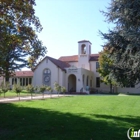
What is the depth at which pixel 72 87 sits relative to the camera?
136 feet

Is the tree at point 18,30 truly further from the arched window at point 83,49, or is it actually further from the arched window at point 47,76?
the arched window at point 83,49

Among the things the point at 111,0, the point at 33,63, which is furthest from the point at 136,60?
the point at 33,63

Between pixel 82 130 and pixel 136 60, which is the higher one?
pixel 136 60

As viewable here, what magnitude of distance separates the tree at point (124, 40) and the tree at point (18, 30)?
3822mm

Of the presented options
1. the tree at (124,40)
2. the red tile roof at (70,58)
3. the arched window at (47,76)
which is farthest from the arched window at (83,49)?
the tree at (124,40)

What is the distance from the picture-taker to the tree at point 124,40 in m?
9.90

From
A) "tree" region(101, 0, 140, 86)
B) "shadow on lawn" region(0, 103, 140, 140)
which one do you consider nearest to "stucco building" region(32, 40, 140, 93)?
"tree" region(101, 0, 140, 86)

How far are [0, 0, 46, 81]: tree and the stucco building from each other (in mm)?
26297

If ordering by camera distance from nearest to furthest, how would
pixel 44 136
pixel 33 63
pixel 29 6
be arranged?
pixel 44 136, pixel 29 6, pixel 33 63

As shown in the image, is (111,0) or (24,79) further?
(24,79)

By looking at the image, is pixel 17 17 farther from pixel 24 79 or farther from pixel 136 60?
pixel 24 79

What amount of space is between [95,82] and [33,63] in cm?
3323

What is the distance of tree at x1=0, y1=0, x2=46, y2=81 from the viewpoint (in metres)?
8.57

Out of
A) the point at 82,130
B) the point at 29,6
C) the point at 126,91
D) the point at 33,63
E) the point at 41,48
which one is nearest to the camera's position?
the point at 82,130
